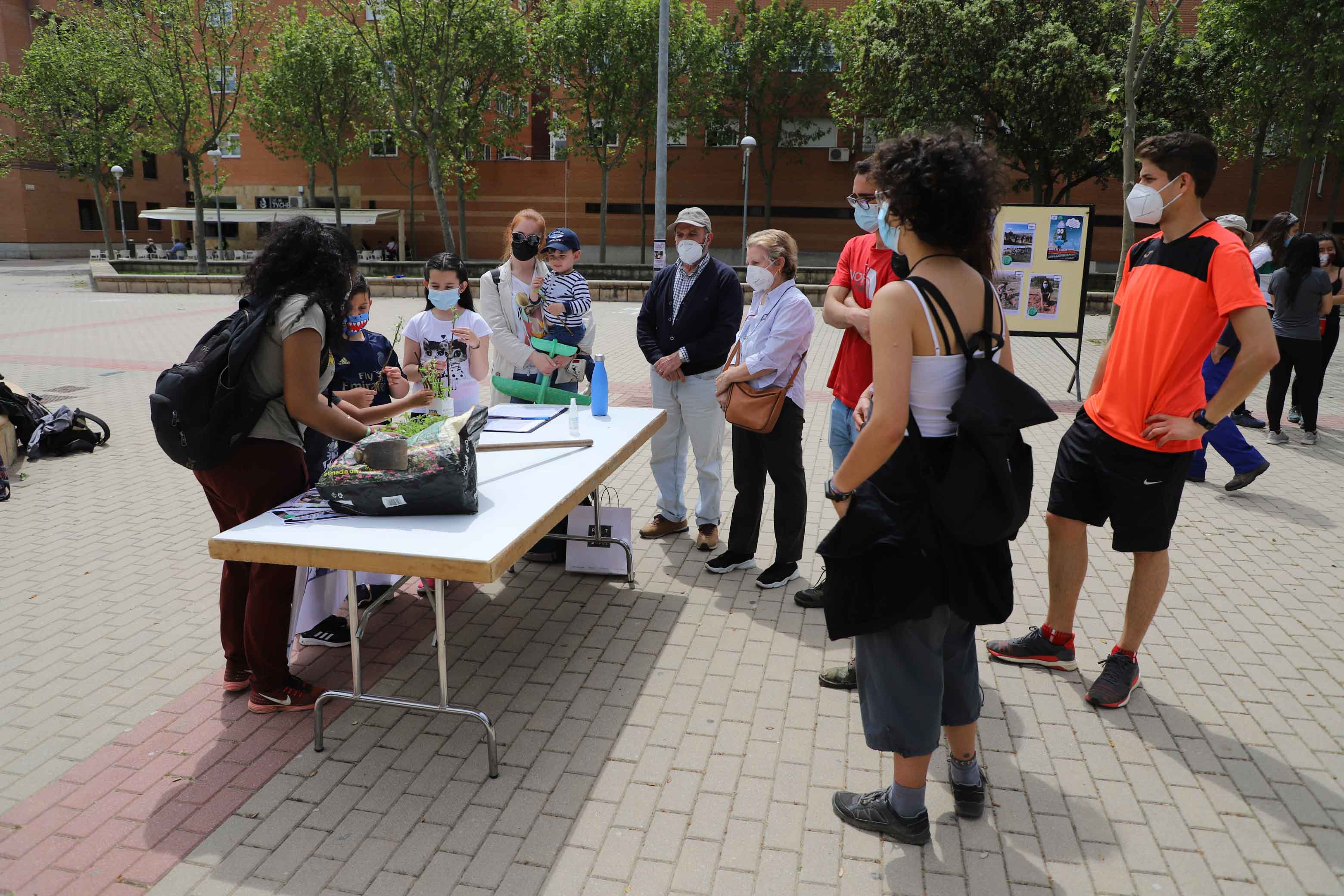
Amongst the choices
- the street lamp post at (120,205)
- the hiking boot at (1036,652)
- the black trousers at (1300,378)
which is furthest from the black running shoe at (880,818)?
the street lamp post at (120,205)

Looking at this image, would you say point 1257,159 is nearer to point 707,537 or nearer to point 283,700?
point 707,537

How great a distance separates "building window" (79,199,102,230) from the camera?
144 feet

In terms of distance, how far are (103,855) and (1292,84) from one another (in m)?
25.1

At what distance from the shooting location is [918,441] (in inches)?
96.9

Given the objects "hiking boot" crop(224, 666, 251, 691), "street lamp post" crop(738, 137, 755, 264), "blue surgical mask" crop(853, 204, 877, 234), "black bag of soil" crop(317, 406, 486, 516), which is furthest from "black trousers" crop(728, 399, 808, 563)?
"street lamp post" crop(738, 137, 755, 264)

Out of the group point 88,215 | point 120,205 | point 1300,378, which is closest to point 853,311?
point 1300,378

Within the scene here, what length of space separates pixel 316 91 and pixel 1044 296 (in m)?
31.2

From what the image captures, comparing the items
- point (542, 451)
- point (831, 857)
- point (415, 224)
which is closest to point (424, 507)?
point (542, 451)

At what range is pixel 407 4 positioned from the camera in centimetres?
2656

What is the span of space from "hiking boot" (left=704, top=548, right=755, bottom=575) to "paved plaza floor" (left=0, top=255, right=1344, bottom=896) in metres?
0.10

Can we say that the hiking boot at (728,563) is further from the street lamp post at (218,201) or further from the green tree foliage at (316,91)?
the green tree foliage at (316,91)

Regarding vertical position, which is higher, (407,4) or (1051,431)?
(407,4)

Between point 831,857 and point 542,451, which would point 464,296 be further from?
point 831,857

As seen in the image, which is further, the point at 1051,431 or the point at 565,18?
the point at 565,18
